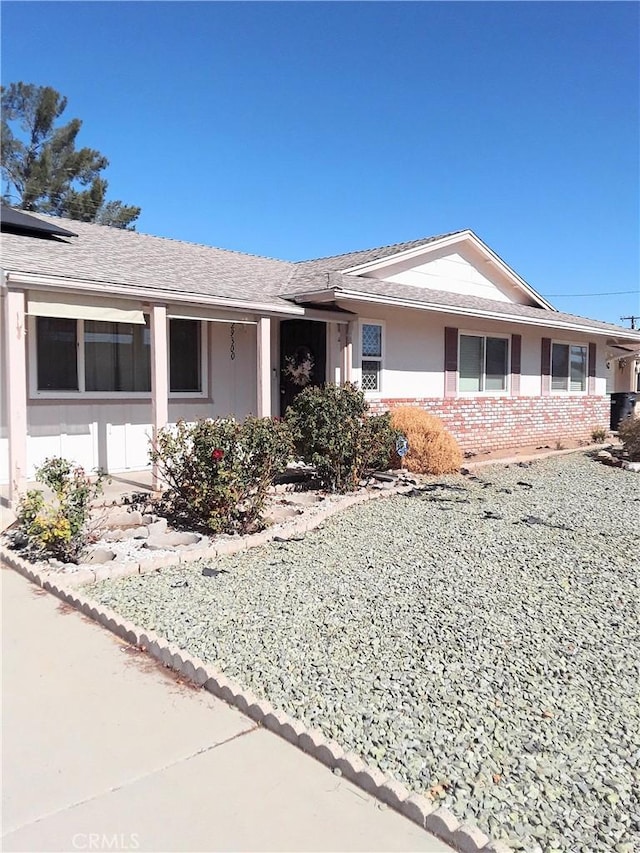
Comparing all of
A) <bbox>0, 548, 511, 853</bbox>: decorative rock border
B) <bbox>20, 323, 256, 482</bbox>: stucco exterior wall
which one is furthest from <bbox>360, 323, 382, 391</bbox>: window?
<bbox>0, 548, 511, 853</bbox>: decorative rock border

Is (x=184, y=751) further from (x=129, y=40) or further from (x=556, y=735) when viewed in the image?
(x=129, y=40)

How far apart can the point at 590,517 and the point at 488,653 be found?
4372 millimetres

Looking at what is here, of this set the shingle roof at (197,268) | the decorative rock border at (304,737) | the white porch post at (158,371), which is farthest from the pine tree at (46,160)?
the decorative rock border at (304,737)

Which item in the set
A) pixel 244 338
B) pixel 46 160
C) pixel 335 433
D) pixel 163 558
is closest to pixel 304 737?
pixel 163 558

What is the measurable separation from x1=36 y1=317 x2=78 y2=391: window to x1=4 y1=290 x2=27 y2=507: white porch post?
157 cm

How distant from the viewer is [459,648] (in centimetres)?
391

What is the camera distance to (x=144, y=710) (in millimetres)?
3197

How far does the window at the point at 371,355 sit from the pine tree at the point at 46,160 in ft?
73.0

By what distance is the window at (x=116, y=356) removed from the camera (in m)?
9.45

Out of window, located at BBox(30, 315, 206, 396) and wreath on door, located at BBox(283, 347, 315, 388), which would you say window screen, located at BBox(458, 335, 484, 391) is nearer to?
wreath on door, located at BBox(283, 347, 315, 388)

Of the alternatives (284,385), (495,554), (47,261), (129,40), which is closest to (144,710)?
(495,554)

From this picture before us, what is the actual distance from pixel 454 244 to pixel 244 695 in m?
12.8

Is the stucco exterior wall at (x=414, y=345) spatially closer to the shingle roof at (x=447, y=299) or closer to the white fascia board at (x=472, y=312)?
the shingle roof at (x=447, y=299)

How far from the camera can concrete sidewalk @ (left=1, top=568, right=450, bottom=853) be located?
2.32m
